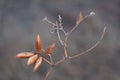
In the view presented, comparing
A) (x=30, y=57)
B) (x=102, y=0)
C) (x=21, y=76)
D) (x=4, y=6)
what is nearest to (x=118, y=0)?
(x=102, y=0)

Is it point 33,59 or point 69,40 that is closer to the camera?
point 33,59

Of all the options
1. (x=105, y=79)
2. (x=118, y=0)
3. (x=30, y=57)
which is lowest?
(x=105, y=79)

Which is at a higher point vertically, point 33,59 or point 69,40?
point 33,59

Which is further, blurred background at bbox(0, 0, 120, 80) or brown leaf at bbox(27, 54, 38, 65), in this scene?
blurred background at bbox(0, 0, 120, 80)

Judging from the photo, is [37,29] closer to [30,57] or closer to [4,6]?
[4,6]

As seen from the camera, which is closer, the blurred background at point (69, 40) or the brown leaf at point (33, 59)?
the brown leaf at point (33, 59)

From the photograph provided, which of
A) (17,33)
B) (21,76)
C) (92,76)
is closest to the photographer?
(21,76)

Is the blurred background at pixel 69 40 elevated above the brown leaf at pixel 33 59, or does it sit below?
below

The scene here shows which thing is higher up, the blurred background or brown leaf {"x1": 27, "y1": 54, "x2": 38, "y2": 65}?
brown leaf {"x1": 27, "y1": 54, "x2": 38, "y2": 65}
